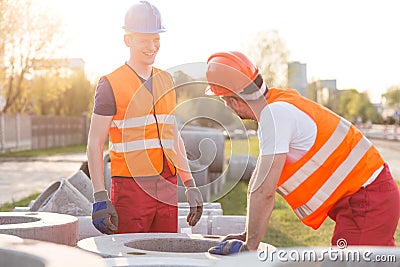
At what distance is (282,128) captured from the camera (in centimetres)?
324

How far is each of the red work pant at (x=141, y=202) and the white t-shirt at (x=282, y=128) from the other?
1.13m

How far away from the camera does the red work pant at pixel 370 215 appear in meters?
3.38

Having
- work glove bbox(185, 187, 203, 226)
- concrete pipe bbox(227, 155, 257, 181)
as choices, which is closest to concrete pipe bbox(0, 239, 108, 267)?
concrete pipe bbox(227, 155, 257, 181)

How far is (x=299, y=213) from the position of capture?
3625mm

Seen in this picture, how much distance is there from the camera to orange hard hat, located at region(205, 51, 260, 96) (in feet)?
10.7

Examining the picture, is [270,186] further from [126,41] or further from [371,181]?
[126,41]

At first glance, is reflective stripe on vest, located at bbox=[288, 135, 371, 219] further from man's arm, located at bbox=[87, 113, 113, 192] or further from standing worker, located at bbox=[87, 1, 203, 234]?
man's arm, located at bbox=[87, 113, 113, 192]

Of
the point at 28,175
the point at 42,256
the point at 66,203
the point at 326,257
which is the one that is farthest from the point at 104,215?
the point at 28,175

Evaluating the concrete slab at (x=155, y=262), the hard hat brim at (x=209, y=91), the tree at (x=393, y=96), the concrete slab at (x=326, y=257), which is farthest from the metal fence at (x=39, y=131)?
the tree at (x=393, y=96)

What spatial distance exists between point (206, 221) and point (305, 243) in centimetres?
369

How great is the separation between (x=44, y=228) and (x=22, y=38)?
33.2 metres

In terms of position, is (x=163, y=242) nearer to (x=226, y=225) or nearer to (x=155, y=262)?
(x=155, y=262)

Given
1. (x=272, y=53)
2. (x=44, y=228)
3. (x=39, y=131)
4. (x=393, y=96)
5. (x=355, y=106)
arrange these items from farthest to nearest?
1. (x=355, y=106)
2. (x=393, y=96)
3. (x=272, y=53)
4. (x=39, y=131)
5. (x=44, y=228)

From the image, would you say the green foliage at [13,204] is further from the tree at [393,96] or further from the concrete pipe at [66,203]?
the tree at [393,96]
